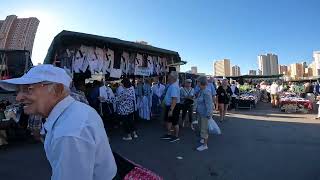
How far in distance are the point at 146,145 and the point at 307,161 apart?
4.13m

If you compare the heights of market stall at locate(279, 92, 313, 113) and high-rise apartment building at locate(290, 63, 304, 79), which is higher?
high-rise apartment building at locate(290, 63, 304, 79)

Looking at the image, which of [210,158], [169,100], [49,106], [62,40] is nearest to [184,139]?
[169,100]

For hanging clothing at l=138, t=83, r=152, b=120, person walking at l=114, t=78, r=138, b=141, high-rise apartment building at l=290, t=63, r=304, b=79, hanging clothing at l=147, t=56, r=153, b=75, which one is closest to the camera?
person walking at l=114, t=78, r=138, b=141

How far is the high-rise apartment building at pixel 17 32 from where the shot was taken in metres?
20.8

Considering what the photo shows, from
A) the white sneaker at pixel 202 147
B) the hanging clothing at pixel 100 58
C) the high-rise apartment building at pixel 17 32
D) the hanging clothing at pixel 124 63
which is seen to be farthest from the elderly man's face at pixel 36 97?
the high-rise apartment building at pixel 17 32

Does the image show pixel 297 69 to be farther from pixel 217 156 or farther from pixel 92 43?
pixel 217 156

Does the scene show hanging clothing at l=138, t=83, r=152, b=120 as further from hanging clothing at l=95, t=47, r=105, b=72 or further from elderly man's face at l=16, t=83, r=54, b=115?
elderly man's face at l=16, t=83, r=54, b=115

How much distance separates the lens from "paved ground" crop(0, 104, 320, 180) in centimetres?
738

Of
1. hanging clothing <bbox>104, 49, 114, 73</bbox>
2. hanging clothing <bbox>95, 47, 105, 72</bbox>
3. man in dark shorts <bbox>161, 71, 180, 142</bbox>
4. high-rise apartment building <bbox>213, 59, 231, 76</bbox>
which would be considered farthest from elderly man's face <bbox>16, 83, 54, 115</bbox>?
high-rise apartment building <bbox>213, 59, 231, 76</bbox>

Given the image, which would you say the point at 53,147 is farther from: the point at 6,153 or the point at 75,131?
the point at 6,153

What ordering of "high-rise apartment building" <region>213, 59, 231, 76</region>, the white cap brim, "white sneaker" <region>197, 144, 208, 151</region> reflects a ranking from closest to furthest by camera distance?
the white cap brim
"white sneaker" <region>197, 144, 208, 151</region>
"high-rise apartment building" <region>213, 59, 231, 76</region>

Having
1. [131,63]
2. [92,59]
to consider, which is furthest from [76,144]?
[131,63]

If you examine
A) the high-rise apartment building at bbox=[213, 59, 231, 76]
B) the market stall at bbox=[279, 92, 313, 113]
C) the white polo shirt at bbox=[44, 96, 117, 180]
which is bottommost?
the market stall at bbox=[279, 92, 313, 113]

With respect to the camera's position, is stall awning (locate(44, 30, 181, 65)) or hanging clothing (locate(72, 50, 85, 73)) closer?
stall awning (locate(44, 30, 181, 65))
